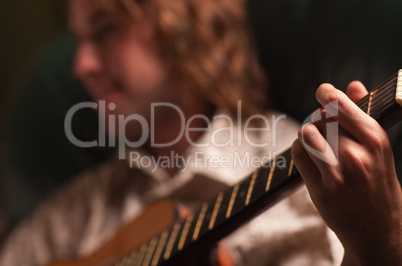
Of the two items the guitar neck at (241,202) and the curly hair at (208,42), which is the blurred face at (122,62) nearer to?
the curly hair at (208,42)

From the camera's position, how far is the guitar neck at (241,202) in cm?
34

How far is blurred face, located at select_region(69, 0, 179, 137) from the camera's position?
0.73m

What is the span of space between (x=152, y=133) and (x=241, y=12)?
0.75ft

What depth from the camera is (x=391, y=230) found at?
1.13ft

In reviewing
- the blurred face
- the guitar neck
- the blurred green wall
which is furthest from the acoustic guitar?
the blurred green wall

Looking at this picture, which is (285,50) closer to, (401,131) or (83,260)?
(401,131)

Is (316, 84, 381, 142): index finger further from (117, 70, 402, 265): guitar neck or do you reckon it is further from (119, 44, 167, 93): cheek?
(119, 44, 167, 93): cheek

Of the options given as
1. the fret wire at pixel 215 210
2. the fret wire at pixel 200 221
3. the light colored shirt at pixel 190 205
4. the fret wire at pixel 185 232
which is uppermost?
the fret wire at pixel 215 210

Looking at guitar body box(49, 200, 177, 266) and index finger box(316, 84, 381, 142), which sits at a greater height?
index finger box(316, 84, 381, 142)

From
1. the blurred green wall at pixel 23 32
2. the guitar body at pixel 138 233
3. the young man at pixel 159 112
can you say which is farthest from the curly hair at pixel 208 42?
the blurred green wall at pixel 23 32

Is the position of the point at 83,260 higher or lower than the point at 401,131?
lower

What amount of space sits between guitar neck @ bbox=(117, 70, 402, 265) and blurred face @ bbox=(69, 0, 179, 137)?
24 centimetres

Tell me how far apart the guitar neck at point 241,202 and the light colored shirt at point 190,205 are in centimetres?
3

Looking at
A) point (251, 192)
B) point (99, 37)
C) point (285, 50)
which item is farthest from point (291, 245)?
point (99, 37)
